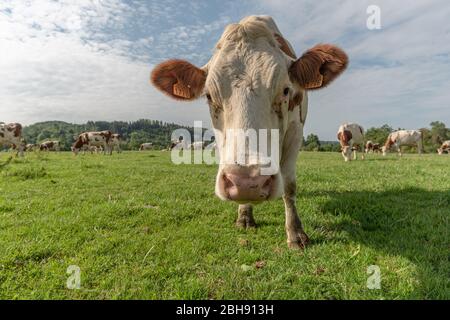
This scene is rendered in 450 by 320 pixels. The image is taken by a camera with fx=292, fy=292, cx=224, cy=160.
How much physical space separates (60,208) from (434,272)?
18.8 ft

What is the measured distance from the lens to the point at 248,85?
2.95 metres

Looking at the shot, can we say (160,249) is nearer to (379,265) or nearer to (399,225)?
(379,265)

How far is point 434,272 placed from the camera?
2.82 meters

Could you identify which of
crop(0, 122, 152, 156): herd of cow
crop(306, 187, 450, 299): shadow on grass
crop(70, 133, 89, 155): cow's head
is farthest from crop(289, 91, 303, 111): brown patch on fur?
crop(70, 133, 89, 155): cow's head

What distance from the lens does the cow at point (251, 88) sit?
2.53 meters

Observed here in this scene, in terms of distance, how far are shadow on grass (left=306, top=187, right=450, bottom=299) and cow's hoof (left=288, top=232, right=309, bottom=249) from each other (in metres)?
0.65

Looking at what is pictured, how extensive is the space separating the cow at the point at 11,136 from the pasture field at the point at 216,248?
2143 centimetres

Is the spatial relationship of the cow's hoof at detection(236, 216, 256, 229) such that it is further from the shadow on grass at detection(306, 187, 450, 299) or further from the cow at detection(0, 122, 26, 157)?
the cow at detection(0, 122, 26, 157)

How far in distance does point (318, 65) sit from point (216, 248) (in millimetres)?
2543

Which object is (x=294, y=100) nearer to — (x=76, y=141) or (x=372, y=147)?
(x=76, y=141)

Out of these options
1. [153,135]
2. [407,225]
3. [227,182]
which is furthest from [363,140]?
[153,135]

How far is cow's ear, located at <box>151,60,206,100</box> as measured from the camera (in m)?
3.80

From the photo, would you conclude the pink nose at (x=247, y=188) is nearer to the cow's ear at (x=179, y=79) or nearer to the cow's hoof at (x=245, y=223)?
the cow's ear at (x=179, y=79)

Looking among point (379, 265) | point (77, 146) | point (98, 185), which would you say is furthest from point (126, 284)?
point (77, 146)
